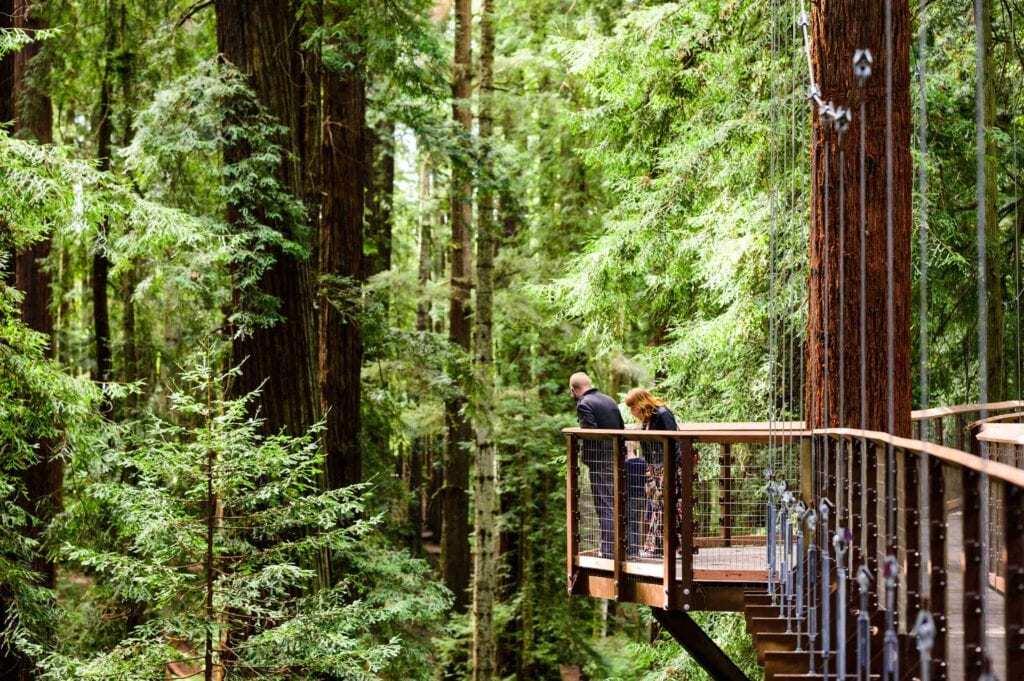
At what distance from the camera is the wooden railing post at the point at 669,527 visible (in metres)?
7.20

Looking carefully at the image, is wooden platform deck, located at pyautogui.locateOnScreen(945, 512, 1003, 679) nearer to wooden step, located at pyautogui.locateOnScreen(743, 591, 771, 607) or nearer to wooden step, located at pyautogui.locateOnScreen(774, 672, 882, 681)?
wooden step, located at pyautogui.locateOnScreen(774, 672, 882, 681)

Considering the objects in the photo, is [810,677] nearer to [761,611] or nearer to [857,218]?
[761,611]

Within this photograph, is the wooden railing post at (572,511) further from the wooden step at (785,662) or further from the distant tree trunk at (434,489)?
the distant tree trunk at (434,489)

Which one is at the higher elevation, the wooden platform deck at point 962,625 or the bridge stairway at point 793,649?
the wooden platform deck at point 962,625

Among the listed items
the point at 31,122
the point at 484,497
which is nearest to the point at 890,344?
the point at 484,497

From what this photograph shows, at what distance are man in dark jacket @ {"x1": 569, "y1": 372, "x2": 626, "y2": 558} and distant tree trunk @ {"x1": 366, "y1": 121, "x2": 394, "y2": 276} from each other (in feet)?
18.9

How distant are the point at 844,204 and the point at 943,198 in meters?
3.94

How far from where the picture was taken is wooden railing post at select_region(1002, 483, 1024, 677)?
2.64 metres

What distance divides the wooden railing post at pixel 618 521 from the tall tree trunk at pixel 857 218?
1.58 meters

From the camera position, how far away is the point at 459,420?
18266 mm

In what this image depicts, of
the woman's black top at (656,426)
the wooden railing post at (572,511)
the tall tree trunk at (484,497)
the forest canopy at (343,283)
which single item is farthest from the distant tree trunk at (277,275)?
the tall tree trunk at (484,497)

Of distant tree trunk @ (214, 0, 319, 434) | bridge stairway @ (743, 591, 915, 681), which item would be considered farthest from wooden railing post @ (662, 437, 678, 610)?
distant tree trunk @ (214, 0, 319, 434)

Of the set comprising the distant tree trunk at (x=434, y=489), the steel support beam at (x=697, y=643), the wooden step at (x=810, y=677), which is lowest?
the distant tree trunk at (x=434, y=489)

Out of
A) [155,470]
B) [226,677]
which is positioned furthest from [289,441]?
[226,677]
